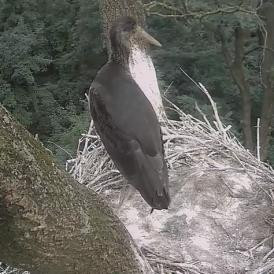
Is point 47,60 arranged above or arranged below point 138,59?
below

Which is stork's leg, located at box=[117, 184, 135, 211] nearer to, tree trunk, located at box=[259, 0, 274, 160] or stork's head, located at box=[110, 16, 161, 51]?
stork's head, located at box=[110, 16, 161, 51]

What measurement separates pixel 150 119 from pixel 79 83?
21.3 feet

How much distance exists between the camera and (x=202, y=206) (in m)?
3.09

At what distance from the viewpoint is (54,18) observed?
10336mm

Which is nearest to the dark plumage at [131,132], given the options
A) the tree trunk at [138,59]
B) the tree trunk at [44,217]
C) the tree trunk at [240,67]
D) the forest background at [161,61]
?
the tree trunk at [138,59]

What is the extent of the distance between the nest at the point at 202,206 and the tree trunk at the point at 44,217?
0.91m

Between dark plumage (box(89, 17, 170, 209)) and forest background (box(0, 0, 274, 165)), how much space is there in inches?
104

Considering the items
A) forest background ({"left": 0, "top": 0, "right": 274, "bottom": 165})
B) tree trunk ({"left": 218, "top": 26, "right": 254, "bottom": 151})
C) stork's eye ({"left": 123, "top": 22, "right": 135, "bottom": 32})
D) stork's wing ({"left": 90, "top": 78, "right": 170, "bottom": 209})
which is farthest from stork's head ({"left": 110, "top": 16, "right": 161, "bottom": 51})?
tree trunk ({"left": 218, "top": 26, "right": 254, "bottom": 151})

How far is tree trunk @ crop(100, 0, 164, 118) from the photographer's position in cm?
374

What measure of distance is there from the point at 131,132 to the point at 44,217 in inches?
55.4

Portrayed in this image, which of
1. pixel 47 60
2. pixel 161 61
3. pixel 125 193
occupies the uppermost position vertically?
pixel 125 193

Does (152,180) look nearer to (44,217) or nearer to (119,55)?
(119,55)

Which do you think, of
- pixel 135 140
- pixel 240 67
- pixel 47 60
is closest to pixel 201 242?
pixel 135 140

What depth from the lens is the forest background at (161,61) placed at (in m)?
7.05
